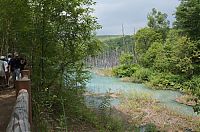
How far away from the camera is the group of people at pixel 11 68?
13.9 m

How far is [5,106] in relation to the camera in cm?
1122

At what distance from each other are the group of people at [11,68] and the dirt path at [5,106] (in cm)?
66

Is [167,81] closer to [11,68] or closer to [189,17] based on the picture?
[189,17]

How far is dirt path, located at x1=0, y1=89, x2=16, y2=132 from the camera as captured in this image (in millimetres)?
8922

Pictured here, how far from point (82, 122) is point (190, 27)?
26.7 meters

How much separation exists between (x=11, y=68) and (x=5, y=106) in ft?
11.6

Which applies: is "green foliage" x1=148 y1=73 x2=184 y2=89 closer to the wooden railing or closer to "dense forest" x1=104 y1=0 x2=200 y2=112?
"dense forest" x1=104 y1=0 x2=200 y2=112

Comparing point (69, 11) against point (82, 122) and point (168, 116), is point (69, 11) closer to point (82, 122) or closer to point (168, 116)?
point (82, 122)

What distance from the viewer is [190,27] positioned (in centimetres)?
3816

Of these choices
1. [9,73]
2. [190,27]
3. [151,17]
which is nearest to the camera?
[9,73]

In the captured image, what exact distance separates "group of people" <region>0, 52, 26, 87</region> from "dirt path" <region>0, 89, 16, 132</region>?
0.66m

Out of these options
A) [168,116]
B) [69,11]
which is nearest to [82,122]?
[69,11]

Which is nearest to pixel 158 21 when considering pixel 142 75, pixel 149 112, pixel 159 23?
pixel 159 23

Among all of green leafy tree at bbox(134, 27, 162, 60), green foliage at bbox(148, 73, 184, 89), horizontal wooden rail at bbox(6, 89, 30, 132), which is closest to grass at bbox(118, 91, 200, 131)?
green foliage at bbox(148, 73, 184, 89)
